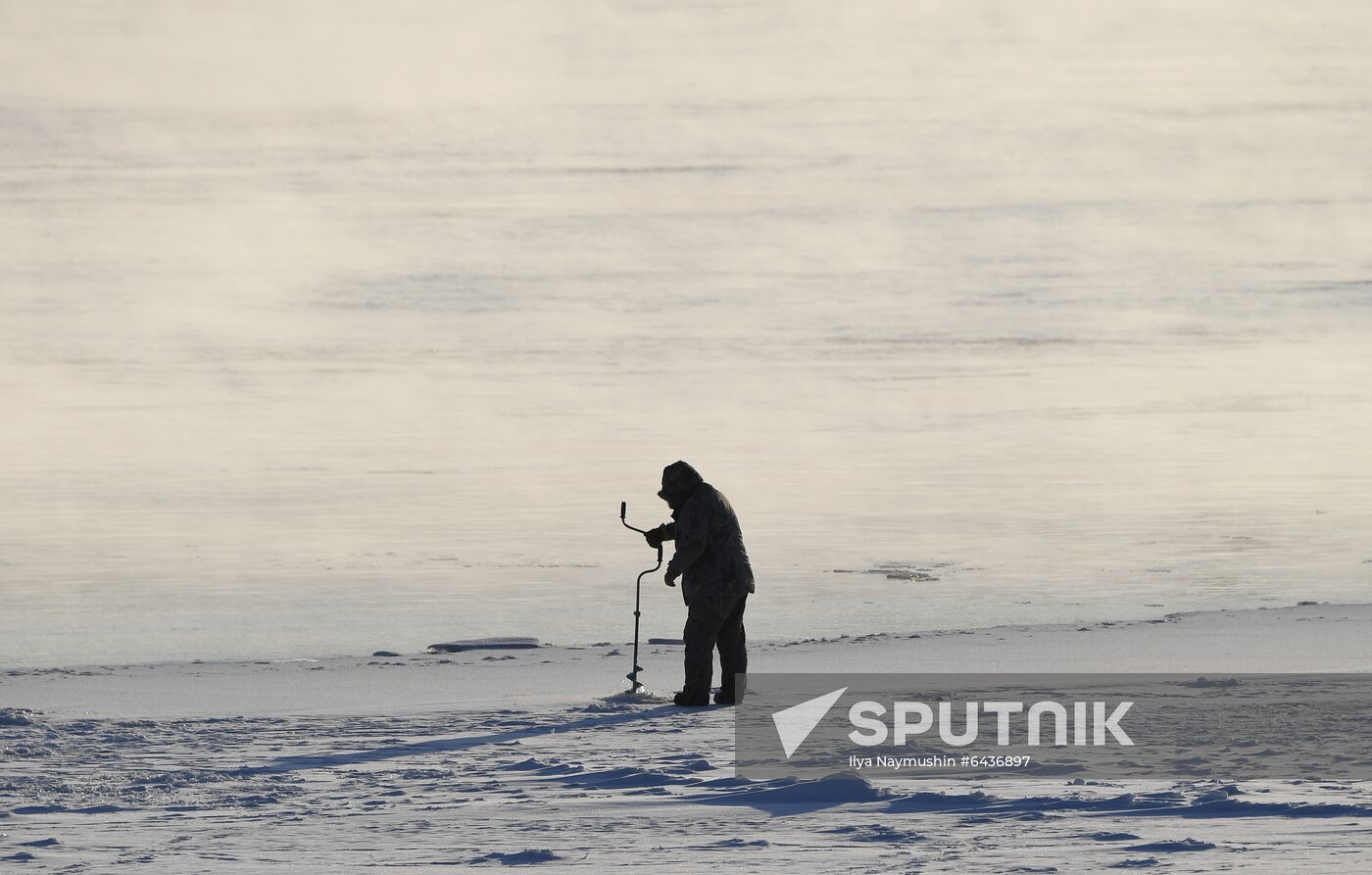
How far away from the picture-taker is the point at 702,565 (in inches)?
386

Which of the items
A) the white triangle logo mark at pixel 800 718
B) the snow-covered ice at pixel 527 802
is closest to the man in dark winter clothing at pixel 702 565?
the snow-covered ice at pixel 527 802

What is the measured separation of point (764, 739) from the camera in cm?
805

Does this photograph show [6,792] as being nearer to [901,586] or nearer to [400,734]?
[400,734]

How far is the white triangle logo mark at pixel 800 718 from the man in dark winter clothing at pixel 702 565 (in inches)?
23.7

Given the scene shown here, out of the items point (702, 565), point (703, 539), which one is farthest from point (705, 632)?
point (703, 539)

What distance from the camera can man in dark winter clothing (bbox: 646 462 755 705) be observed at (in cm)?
972

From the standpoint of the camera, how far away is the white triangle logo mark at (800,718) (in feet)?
26.3

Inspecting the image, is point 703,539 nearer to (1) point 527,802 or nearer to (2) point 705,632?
(2) point 705,632

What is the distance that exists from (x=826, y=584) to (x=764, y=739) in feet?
39.3

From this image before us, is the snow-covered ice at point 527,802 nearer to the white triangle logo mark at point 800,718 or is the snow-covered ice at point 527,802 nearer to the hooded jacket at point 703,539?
the white triangle logo mark at point 800,718

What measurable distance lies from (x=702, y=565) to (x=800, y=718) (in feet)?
4.46

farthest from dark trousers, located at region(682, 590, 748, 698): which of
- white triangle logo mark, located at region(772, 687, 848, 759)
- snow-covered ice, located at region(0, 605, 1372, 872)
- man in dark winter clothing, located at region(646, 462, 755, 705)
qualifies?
white triangle logo mark, located at region(772, 687, 848, 759)

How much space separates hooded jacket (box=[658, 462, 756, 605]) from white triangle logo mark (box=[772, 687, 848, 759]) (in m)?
0.82

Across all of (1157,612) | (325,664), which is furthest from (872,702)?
(1157,612)
